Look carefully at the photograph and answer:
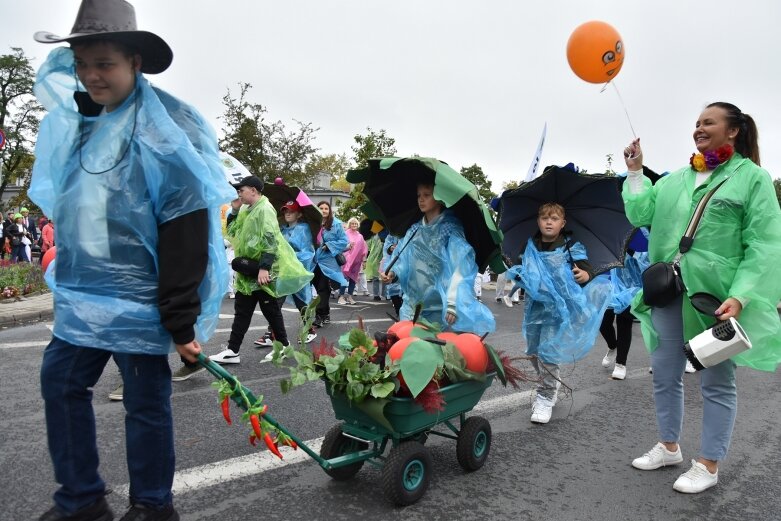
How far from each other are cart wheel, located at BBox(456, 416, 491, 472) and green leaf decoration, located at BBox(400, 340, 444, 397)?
25.9 inches

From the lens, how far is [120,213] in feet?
7.33

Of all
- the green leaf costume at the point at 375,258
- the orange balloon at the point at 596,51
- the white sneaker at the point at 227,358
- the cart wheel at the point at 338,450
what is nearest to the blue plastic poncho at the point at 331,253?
the green leaf costume at the point at 375,258

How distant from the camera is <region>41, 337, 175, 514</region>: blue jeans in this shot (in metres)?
2.23

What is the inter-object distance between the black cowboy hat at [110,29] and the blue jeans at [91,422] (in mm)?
1142

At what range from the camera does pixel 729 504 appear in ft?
10.5

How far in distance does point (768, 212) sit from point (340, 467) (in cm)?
258

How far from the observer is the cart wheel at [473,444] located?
334 cm

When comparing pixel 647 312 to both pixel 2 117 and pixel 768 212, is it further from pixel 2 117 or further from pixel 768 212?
pixel 2 117

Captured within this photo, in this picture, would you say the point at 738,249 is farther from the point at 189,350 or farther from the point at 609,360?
the point at 609,360

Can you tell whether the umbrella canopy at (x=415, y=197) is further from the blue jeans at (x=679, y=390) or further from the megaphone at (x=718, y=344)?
the megaphone at (x=718, y=344)

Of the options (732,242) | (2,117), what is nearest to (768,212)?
(732,242)

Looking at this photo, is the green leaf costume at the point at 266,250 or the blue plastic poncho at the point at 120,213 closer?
the blue plastic poncho at the point at 120,213

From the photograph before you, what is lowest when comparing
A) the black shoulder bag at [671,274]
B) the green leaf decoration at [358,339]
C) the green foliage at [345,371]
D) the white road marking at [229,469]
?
the white road marking at [229,469]

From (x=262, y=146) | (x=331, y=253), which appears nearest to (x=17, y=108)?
(x=262, y=146)
